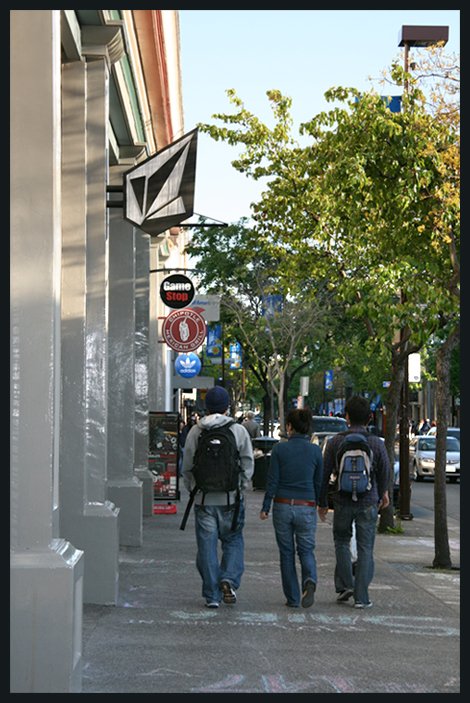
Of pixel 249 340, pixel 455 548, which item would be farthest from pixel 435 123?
pixel 249 340

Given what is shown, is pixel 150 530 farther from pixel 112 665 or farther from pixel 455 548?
pixel 112 665

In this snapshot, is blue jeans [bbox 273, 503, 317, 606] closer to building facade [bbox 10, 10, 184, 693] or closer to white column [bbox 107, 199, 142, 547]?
building facade [bbox 10, 10, 184, 693]

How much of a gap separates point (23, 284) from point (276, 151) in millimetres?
13203

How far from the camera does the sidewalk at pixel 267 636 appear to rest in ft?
18.9

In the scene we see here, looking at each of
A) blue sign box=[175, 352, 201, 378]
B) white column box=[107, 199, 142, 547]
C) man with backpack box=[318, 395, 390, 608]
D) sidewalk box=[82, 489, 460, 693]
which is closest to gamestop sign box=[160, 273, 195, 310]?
white column box=[107, 199, 142, 547]

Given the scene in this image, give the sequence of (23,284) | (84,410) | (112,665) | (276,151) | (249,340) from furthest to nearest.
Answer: (249,340) < (276,151) < (84,410) < (112,665) < (23,284)

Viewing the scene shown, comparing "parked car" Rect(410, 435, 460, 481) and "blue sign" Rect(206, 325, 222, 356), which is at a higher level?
"blue sign" Rect(206, 325, 222, 356)

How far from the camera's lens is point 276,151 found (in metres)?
17.8

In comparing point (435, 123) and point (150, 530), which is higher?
point (435, 123)

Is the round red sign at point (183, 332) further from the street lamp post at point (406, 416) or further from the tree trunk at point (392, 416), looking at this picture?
the tree trunk at point (392, 416)

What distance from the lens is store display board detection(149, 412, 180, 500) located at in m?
15.5

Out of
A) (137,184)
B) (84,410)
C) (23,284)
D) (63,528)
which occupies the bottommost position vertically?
(63,528)

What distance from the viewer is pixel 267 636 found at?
7027mm

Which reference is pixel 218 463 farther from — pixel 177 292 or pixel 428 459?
pixel 428 459
